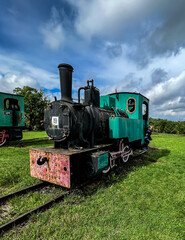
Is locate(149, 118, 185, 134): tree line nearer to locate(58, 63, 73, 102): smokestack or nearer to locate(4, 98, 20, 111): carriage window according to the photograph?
locate(4, 98, 20, 111): carriage window

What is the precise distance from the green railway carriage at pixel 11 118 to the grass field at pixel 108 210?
6346 mm

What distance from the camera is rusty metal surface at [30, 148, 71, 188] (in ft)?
11.2

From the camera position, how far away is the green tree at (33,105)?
3072 centimetres

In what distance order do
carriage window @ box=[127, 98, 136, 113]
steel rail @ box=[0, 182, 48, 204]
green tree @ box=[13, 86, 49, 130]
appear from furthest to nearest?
green tree @ box=[13, 86, 49, 130], carriage window @ box=[127, 98, 136, 113], steel rail @ box=[0, 182, 48, 204]

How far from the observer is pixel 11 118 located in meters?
10.2

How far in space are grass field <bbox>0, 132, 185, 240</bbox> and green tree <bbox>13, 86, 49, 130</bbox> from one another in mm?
28004

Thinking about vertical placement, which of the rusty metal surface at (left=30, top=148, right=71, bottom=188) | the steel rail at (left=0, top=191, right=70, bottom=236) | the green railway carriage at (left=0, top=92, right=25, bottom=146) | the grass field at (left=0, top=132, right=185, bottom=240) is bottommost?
the grass field at (left=0, top=132, right=185, bottom=240)

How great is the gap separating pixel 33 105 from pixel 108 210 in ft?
103

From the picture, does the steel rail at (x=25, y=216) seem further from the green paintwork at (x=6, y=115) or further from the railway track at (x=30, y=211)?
the green paintwork at (x=6, y=115)

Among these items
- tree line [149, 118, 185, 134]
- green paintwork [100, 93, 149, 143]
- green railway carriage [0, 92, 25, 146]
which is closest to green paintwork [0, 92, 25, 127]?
green railway carriage [0, 92, 25, 146]

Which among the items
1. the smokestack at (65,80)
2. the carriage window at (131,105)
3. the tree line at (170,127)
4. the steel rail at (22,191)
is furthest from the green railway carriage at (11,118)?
the tree line at (170,127)

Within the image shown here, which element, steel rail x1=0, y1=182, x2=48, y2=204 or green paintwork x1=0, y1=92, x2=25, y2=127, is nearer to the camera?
steel rail x1=0, y1=182, x2=48, y2=204

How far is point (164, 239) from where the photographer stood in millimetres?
2330

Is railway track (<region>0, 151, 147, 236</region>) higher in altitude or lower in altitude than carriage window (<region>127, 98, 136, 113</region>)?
lower
